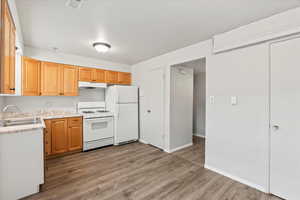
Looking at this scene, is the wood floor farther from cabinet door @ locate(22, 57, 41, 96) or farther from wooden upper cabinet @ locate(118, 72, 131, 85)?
wooden upper cabinet @ locate(118, 72, 131, 85)

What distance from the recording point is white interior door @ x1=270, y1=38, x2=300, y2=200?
66.9 inches

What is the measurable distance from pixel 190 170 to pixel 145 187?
0.93 meters

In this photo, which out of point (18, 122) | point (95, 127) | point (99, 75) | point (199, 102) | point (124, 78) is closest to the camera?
point (18, 122)

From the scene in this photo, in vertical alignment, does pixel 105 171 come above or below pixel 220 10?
below

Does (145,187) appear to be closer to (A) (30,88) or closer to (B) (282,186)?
(B) (282,186)

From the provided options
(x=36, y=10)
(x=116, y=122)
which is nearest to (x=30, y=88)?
(x=36, y=10)

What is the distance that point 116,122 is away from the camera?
12.4ft

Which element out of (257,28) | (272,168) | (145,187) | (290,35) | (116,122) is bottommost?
(145,187)

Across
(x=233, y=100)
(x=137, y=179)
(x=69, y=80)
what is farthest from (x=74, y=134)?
(x=233, y=100)

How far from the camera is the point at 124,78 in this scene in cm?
430

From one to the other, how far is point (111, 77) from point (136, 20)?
229 centimetres

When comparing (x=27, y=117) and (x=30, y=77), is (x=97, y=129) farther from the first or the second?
(x=30, y=77)

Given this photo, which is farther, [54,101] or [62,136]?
[54,101]

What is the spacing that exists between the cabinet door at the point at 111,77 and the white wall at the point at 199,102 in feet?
9.43
